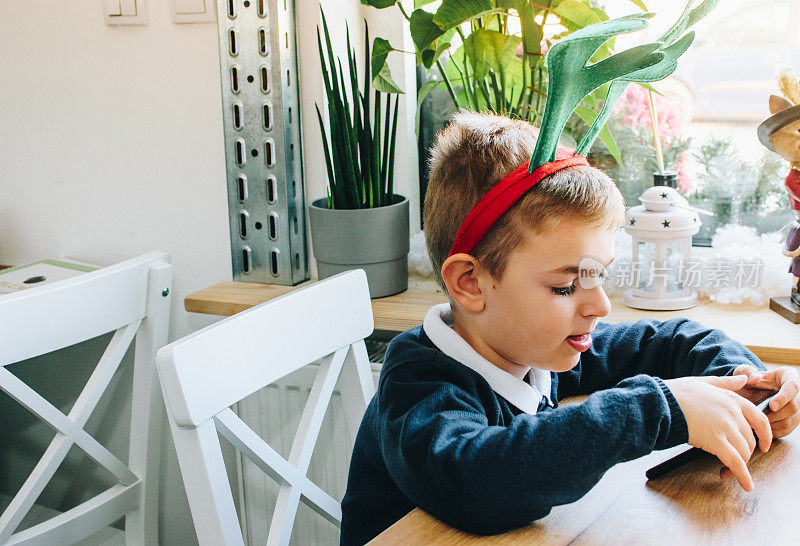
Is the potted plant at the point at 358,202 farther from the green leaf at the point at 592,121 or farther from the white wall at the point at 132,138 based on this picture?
the green leaf at the point at 592,121

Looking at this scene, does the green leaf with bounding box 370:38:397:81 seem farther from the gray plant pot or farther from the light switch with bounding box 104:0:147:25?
the light switch with bounding box 104:0:147:25

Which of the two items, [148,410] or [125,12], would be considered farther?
[125,12]

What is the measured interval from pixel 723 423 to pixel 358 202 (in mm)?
736

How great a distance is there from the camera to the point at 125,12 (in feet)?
4.67

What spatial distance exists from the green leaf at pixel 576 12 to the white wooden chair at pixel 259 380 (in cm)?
47

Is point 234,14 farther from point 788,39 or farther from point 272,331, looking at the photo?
point 788,39

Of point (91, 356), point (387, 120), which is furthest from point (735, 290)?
point (91, 356)

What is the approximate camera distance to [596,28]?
24.7 inches

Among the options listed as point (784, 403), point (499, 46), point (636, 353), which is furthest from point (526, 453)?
point (499, 46)

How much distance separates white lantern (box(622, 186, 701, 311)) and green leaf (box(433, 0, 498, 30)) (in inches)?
14.3

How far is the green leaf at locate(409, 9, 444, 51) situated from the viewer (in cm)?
110

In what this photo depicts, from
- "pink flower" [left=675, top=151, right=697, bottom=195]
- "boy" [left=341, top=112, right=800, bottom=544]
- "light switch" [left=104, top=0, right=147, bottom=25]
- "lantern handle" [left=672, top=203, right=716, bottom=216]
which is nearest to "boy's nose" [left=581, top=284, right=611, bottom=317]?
"boy" [left=341, top=112, right=800, bottom=544]

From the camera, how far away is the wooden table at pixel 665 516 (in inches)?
23.4

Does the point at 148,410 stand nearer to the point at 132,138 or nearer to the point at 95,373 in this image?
the point at 95,373
